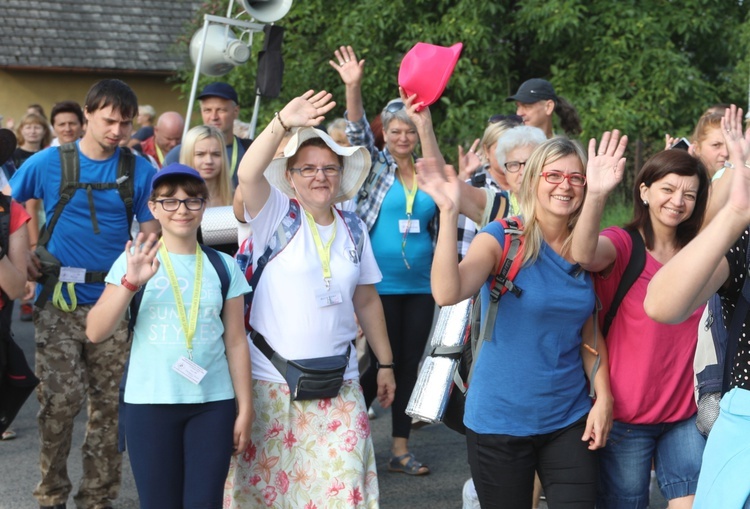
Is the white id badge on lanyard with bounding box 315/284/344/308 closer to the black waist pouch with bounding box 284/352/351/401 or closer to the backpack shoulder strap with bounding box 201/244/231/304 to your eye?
the black waist pouch with bounding box 284/352/351/401

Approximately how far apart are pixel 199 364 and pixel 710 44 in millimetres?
13853

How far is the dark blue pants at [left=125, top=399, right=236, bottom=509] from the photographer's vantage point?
4.02 meters

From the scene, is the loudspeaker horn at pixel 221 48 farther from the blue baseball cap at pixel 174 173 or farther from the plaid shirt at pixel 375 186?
the blue baseball cap at pixel 174 173

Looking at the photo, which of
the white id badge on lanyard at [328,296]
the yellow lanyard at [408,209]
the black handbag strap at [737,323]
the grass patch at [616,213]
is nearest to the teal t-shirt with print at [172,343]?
the white id badge on lanyard at [328,296]

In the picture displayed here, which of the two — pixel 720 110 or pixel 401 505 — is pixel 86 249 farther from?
pixel 720 110

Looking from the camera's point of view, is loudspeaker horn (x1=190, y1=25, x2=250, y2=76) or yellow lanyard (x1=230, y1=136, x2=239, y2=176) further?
loudspeaker horn (x1=190, y1=25, x2=250, y2=76)

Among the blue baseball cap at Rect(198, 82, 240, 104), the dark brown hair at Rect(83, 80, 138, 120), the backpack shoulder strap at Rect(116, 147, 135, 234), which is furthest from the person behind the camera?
the blue baseball cap at Rect(198, 82, 240, 104)

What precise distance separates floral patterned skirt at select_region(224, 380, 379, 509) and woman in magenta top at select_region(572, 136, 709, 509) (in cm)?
96

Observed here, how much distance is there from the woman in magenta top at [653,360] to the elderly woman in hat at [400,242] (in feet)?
8.21

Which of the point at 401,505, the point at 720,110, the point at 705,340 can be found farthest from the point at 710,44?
the point at 705,340

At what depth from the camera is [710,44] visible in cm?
1619

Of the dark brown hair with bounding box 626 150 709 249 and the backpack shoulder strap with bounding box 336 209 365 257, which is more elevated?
the dark brown hair with bounding box 626 150 709 249

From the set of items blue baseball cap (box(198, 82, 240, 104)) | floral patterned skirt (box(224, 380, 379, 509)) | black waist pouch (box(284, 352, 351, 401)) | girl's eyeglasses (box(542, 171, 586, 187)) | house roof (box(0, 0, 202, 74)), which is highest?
house roof (box(0, 0, 202, 74))

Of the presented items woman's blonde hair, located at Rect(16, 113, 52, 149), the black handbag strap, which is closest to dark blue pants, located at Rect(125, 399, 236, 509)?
the black handbag strap
